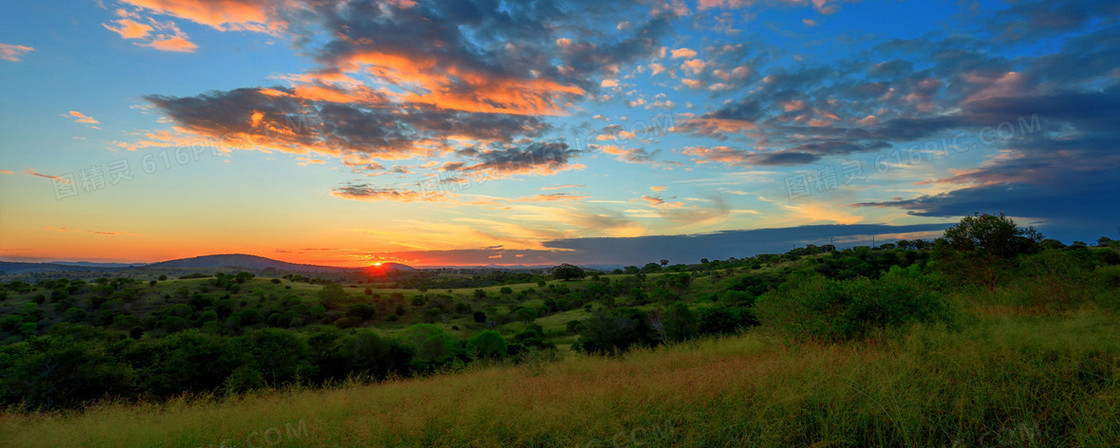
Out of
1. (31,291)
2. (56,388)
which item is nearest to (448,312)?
(56,388)

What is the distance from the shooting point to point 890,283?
1519cm

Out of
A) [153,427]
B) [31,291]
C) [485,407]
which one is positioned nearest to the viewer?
[485,407]

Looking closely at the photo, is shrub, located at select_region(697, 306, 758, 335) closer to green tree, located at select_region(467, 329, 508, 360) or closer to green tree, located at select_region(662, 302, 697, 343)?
green tree, located at select_region(662, 302, 697, 343)

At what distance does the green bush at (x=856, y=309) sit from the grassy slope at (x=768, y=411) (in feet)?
6.88

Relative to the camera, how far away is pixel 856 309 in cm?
1401

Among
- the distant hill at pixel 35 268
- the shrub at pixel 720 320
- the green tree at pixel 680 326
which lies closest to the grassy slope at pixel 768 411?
the shrub at pixel 720 320

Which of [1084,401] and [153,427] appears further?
[153,427]

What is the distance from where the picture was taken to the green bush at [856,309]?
1362 centimetres

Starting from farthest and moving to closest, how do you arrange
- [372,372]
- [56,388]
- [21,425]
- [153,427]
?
[372,372]
[56,388]
[21,425]
[153,427]

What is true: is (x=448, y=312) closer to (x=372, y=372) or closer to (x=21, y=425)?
(x=372, y=372)

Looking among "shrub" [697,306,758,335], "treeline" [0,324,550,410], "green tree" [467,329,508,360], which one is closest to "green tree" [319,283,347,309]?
"treeline" [0,324,550,410]

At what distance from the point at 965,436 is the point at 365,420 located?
989cm

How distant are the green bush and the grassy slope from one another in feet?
6.88

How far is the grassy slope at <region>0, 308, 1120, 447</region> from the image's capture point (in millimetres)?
6633
